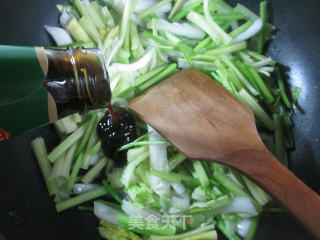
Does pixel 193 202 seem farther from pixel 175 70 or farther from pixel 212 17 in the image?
pixel 212 17

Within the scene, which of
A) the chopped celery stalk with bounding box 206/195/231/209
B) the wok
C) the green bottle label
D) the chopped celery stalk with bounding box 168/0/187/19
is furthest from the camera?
the chopped celery stalk with bounding box 168/0/187/19

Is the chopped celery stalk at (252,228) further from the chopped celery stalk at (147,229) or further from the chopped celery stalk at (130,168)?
the chopped celery stalk at (130,168)

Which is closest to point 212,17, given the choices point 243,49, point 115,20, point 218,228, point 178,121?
point 243,49

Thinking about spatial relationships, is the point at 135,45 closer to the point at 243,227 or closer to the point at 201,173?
the point at 201,173

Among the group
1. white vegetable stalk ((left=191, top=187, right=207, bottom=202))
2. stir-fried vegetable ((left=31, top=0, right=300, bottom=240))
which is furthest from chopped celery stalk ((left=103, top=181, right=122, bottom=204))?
white vegetable stalk ((left=191, top=187, right=207, bottom=202))

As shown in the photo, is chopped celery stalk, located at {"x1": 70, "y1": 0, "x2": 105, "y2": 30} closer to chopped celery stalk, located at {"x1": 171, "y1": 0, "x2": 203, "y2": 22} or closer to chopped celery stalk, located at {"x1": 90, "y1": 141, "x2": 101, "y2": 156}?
chopped celery stalk, located at {"x1": 171, "y1": 0, "x2": 203, "y2": 22}

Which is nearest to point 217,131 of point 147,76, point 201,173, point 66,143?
point 201,173
